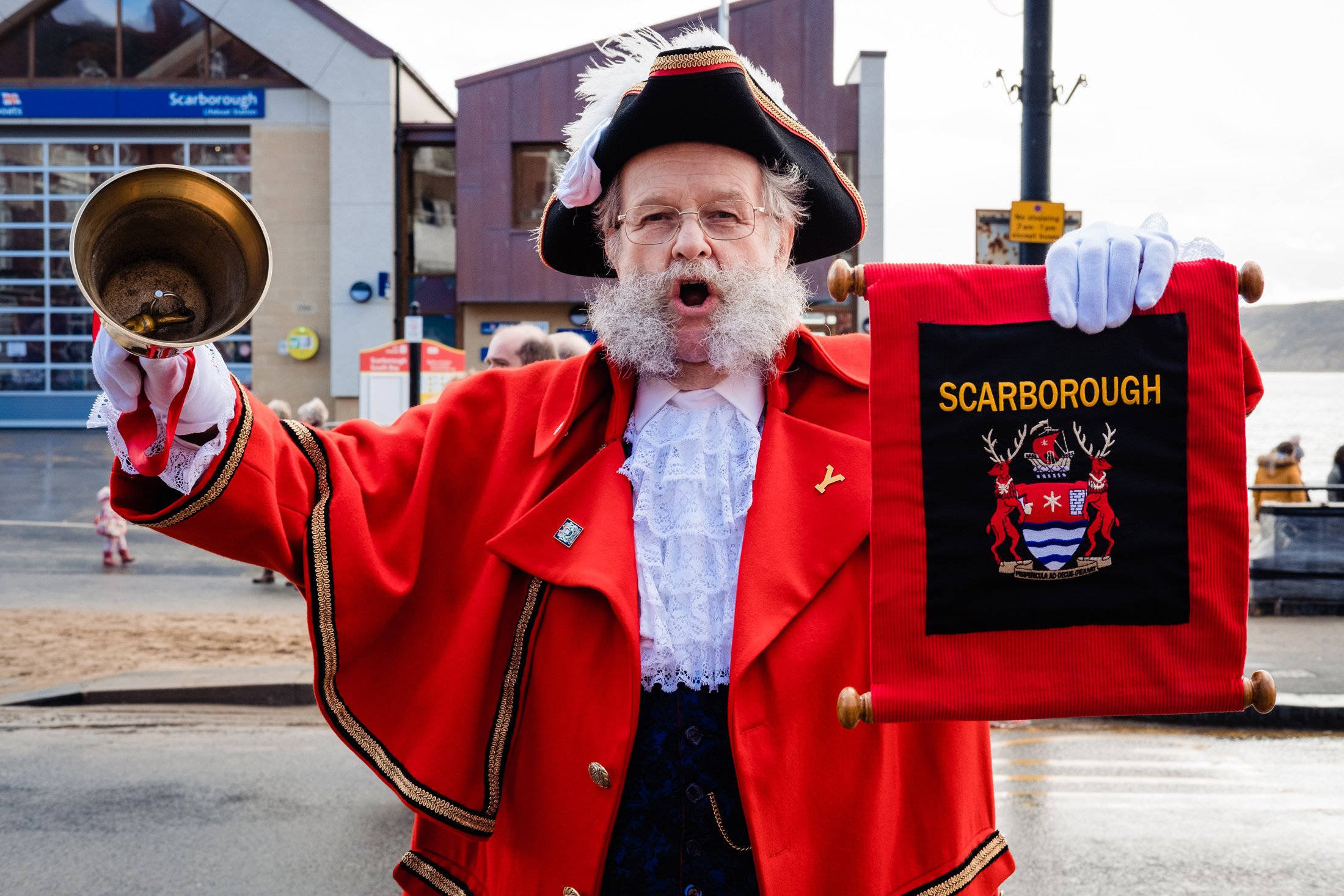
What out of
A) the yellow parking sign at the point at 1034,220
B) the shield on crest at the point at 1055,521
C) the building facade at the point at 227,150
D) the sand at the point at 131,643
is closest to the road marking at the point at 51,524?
the sand at the point at 131,643

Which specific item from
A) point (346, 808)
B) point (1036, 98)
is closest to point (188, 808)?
point (346, 808)

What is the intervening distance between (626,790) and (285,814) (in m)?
3.48

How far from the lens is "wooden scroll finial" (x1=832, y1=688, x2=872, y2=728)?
1.67 meters

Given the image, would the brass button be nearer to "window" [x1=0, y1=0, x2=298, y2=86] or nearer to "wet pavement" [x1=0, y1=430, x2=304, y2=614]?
"wet pavement" [x1=0, y1=430, x2=304, y2=614]

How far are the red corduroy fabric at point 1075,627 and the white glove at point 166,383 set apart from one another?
1.04m

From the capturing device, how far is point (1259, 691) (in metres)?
1.74

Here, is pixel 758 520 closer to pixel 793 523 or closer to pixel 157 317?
pixel 793 523

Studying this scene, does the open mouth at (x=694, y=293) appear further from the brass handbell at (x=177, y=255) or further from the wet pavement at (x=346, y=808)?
the wet pavement at (x=346, y=808)

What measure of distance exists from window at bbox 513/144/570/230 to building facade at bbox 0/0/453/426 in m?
1.43

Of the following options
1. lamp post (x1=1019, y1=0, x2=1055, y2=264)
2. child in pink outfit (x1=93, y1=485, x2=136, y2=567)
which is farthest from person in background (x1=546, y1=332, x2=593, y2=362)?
child in pink outfit (x1=93, y1=485, x2=136, y2=567)

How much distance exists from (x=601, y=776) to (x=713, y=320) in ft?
2.77

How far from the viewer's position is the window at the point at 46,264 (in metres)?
20.3

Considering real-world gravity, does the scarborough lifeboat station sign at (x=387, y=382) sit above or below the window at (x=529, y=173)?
below

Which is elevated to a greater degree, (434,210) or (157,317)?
(434,210)
